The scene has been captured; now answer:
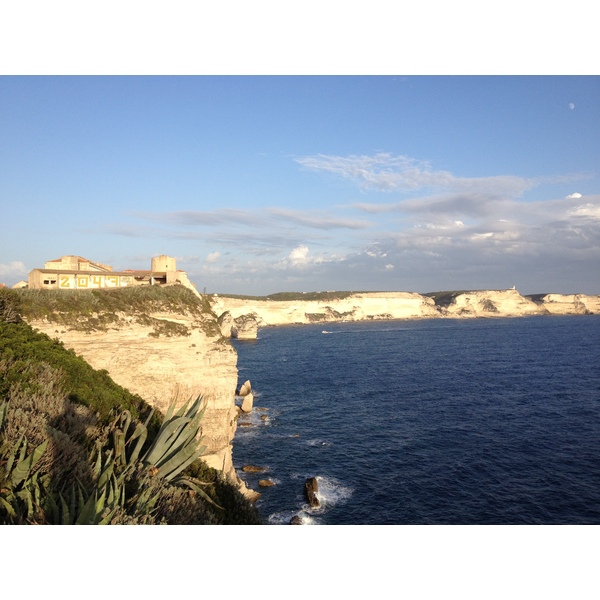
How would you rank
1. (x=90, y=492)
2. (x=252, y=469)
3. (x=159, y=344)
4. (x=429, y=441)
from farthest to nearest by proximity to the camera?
1. (x=429, y=441)
2. (x=252, y=469)
3. (x=159, y=344)
4. (x=90, y=492)

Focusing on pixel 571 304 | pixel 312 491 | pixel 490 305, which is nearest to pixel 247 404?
pixel 312 491

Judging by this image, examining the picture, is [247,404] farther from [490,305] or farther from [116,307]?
[490,305]

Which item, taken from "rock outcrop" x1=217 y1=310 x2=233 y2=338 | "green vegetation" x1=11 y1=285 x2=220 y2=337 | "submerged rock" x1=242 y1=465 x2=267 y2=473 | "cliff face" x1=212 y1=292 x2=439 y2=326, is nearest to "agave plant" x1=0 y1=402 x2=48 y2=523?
"green vegetation" x1=11 y1=285 x2=220 y2=337

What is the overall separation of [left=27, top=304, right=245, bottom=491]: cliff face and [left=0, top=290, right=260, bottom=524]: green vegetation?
2953 mm

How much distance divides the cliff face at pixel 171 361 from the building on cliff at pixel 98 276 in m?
6.37

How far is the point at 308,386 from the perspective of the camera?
4734 cm

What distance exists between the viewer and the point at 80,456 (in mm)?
6918

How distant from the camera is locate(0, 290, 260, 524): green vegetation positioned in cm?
543

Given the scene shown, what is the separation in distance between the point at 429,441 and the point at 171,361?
65.7 feet

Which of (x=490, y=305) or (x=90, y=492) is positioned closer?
(x=90, y=492)

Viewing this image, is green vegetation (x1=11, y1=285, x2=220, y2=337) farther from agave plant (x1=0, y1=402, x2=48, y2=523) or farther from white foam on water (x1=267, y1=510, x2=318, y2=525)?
agave plant (x1=0, y1=402, x2=48, y2=523)

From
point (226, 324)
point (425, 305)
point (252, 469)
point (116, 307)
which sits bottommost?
point (252, 469)

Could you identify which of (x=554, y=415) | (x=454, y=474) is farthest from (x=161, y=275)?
(x=554, y=415)

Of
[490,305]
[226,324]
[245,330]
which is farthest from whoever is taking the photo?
[490,305]
